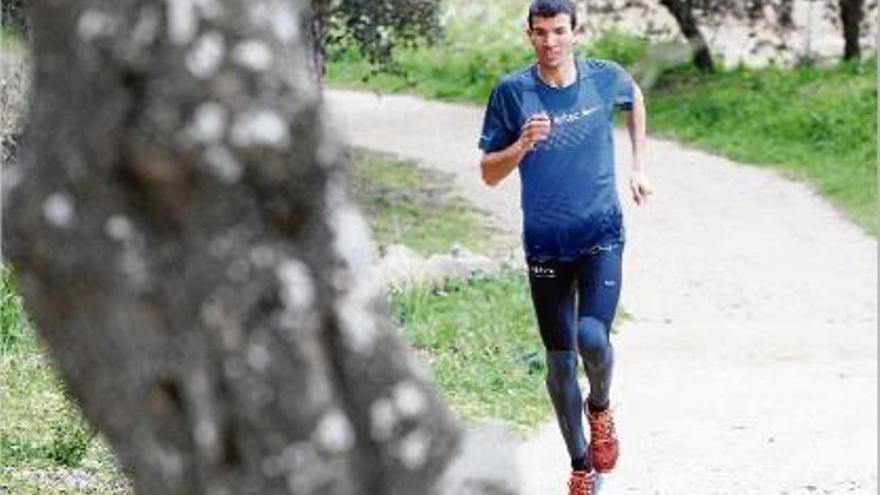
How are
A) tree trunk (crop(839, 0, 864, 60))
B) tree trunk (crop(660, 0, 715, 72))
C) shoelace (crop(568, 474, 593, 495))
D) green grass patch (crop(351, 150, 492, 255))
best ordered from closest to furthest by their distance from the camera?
1. shoelace (crop(568, 474, 593, 495))
2. green grass patch (crop(351, 150, 492, 255))
3. tree trunk (crop(660, 0, 715, 72))
4. tree trunk (crop(839, 0, 864, 60))

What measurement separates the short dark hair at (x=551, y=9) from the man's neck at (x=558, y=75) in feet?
0.47

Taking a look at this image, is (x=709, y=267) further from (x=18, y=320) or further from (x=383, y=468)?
(x=383, y=468)

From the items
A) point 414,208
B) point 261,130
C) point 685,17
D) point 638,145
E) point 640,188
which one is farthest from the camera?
point 685,17

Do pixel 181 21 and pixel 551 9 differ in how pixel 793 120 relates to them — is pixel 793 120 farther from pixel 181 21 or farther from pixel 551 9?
pixel 181 21

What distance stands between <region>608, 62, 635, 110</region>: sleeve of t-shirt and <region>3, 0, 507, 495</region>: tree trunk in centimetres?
484

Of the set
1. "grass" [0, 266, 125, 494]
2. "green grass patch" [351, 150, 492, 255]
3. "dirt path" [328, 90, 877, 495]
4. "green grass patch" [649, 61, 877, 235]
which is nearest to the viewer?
"grass" [0, 266, 125, 494]

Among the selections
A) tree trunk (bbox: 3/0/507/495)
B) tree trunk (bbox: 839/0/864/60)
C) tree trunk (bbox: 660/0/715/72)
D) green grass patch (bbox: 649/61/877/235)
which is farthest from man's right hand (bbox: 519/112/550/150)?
tree trunk (bbox: 839/0/864/60)

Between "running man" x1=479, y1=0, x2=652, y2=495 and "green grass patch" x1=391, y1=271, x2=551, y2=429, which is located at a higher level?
"running man" x1=479, y1=0, x2=652, y2=495

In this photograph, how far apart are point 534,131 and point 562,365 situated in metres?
0.90

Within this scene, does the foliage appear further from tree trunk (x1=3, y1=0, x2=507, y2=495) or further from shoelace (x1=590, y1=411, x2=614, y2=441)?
tree trunk (x1=3, y1=0, x2=507, y2=495)

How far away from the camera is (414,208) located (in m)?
22.3

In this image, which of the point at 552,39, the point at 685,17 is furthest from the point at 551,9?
the point at 685,17

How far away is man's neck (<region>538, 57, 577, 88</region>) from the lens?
7156 mm

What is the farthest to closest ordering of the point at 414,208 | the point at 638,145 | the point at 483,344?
the point at 414,208 → the point at 483,344 → the point at 638,145
